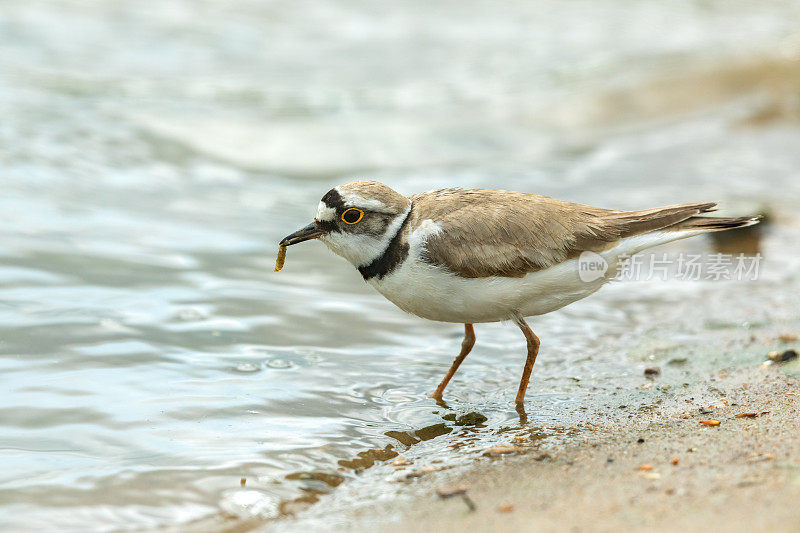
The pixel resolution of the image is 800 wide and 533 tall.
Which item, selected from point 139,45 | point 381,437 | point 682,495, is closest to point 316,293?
point 381,437

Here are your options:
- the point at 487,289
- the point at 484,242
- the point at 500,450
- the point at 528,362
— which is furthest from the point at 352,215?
the point at 500,450

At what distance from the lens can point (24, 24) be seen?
16859mm

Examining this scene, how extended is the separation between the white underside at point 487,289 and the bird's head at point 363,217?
0.24 m

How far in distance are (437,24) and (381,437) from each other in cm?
1641

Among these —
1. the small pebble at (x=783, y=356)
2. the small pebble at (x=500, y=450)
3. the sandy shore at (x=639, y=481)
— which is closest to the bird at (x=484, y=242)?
the small pebble at (x=500, y=450)

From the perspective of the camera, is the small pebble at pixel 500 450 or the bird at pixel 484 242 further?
the bird at pixel 484 242

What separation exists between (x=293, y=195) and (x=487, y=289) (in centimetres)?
687

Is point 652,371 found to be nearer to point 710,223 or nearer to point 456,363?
point 710,223

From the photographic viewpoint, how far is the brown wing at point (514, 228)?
590 cm

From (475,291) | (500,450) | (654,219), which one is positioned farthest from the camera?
(654,219)

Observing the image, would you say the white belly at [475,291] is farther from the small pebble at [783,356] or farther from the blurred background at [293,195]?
the small pebble at [783,356]

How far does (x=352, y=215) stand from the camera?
613cm

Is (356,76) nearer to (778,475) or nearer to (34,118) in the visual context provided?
(34,118)

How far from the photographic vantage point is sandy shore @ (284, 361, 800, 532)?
4.15 m
